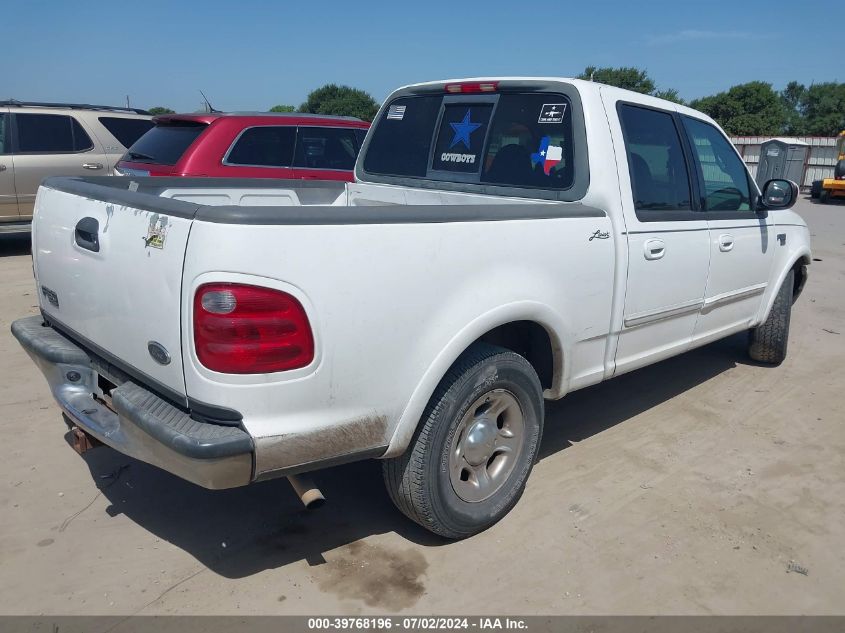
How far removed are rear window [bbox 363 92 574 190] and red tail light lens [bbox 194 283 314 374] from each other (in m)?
1.82

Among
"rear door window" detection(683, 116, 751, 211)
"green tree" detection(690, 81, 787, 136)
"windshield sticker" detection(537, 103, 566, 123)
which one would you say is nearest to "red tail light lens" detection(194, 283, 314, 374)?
"windshield sticker" detection(537, 103, 566, 123)

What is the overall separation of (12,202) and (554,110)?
8.19 metres

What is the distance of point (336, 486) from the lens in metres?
3.51

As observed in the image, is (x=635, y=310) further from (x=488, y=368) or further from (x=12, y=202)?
(x=12, y=202)

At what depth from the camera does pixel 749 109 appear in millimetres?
48219

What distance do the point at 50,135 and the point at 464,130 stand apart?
7505 mm

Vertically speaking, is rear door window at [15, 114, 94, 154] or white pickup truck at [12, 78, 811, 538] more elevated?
rear door window at [15, 114, 94, 154]

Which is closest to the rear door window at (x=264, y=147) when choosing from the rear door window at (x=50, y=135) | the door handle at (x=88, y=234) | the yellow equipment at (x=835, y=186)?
the rear door window at (x=50, y=135)

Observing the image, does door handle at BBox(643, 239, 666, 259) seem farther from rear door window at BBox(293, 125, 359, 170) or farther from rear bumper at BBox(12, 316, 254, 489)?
rear door window at BBox(293, 125, 359, 170)

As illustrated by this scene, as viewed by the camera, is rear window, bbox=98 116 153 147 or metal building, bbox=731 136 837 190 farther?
metal building, bbox=731 136 837 190

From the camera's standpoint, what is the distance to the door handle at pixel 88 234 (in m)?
2.59

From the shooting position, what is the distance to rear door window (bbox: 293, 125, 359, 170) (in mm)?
7480

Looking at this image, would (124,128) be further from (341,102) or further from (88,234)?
(341,102)
